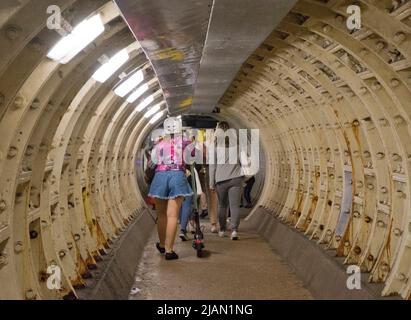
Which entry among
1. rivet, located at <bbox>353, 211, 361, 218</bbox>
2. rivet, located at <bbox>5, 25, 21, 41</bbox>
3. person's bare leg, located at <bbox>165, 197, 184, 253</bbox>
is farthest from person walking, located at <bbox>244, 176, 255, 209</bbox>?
rivet, located at <bbox>5, 25, 21, 41</bbox>

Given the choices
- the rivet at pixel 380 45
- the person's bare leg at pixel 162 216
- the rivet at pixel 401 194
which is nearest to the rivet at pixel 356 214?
the rivet at pixel 401 194

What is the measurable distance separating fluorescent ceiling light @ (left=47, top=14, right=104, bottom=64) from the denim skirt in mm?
3816

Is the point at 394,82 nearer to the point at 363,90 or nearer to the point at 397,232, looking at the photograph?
the point at 363,90

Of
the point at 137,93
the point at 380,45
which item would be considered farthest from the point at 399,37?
the point at 137,93

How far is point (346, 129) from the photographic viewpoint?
6207mm

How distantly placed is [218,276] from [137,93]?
9.54 feet

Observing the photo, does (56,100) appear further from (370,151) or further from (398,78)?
(370,151)

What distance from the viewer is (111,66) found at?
17.3ft

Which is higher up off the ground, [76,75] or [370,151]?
[76,75]

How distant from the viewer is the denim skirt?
7.57 meters

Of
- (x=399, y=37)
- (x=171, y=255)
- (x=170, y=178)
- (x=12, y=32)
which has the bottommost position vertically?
(x=171, y=255)

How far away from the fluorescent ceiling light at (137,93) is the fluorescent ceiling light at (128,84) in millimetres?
735
